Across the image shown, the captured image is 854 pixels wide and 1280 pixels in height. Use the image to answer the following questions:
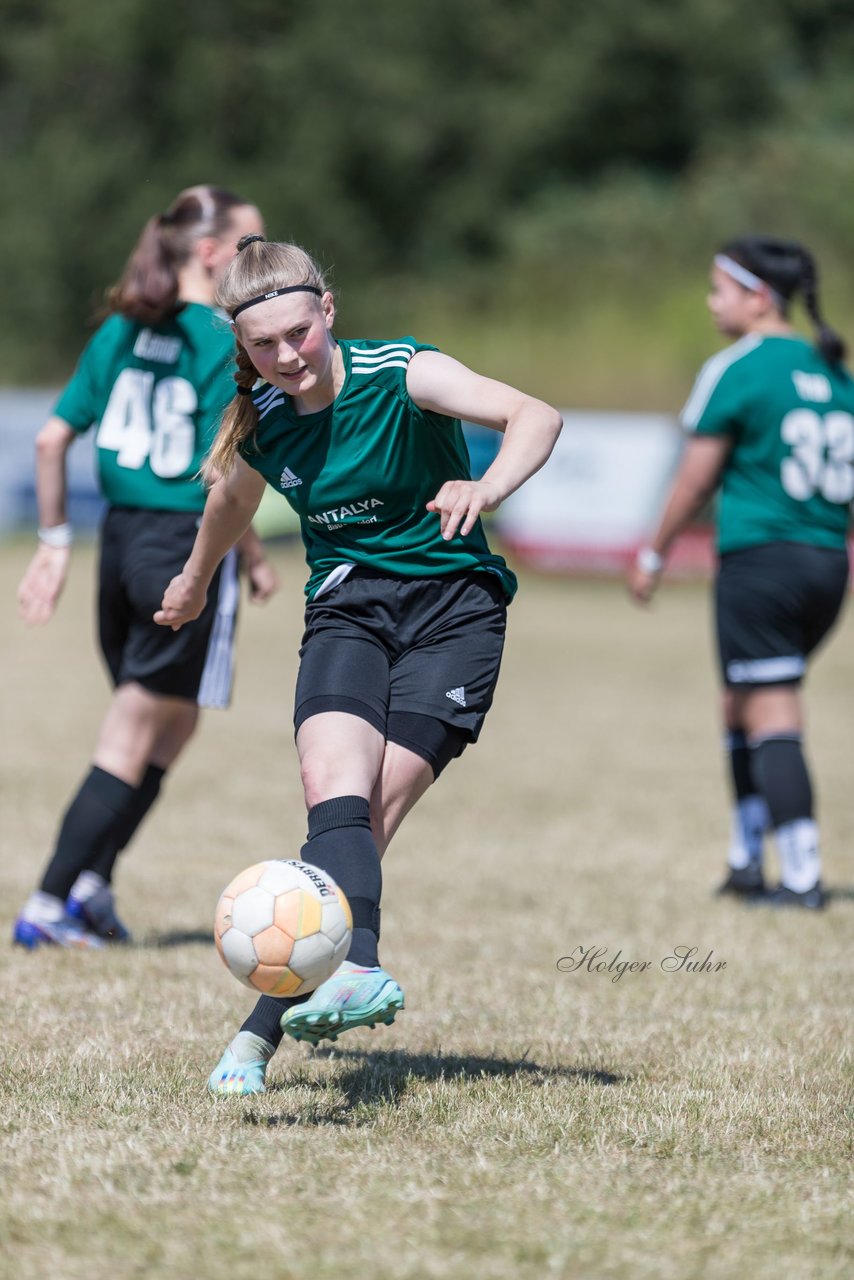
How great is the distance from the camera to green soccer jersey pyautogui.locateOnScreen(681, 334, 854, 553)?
254 inches

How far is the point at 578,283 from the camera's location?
39094 mm

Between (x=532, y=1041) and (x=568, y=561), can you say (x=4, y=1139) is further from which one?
(x=568, y=561)

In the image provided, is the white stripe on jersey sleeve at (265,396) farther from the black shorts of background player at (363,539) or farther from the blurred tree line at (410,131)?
the blurred tree line at (410,131)

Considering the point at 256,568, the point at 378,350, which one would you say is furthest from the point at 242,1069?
the point at 256,568

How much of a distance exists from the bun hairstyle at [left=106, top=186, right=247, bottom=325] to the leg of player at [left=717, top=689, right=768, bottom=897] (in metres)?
2.69

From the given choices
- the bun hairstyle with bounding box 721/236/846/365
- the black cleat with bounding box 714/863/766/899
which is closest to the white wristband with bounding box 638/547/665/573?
the bun hairstyle with bounding box 721/236/846/365

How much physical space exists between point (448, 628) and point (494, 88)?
42.6 meters

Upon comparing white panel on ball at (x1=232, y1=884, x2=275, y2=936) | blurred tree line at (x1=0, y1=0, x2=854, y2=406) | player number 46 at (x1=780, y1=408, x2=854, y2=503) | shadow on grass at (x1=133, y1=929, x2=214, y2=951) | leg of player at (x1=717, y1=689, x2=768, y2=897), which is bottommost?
shadow on grass at (x1=133, y1=929, x2=214, y2=951)

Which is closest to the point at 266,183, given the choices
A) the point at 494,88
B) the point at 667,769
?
the point at 494,88

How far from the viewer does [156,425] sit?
5383 mm

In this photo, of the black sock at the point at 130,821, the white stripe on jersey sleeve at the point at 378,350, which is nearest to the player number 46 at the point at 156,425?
the black sock at the point at 130,821

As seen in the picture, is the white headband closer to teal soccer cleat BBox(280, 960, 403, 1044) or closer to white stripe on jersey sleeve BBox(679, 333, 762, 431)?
white stripe on jersey sleeve BBox(679, 333, 762, 431)

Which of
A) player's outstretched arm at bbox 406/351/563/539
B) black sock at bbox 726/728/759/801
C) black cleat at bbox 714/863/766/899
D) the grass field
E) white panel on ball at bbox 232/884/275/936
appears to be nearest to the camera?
the grass field

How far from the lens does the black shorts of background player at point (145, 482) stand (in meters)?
5.34
